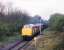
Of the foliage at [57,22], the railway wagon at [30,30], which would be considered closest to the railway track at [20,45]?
the railway wagon at [30,30]

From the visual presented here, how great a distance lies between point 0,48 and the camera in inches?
80.8

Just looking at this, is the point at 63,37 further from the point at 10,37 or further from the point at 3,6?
the point at 3,6

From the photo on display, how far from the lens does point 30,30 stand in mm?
2020

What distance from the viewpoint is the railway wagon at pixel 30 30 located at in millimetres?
2016

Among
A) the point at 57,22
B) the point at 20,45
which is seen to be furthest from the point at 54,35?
the point at 20,45

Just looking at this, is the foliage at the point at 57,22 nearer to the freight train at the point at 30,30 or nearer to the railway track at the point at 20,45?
the freight train at the point at 30,30

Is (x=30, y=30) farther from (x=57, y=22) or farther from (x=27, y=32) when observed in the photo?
(x=57, y=22)

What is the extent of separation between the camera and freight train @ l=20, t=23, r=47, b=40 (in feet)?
6.62

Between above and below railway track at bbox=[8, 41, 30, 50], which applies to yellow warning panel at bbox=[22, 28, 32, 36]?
above

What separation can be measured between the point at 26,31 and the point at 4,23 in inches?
10.2

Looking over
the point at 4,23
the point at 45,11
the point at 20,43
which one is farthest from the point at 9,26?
the point at 45,11

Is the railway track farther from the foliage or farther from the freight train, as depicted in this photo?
the foliage

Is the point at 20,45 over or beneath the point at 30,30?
beneath

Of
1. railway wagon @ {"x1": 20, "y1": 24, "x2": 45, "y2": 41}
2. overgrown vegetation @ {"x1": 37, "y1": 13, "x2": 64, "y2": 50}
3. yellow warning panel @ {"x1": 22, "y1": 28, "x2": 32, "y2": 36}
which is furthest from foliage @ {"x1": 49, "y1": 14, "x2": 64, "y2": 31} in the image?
yellow warning panel @ {"x1": 22, "y1": 28, "x2": 32, "y2": 36}
